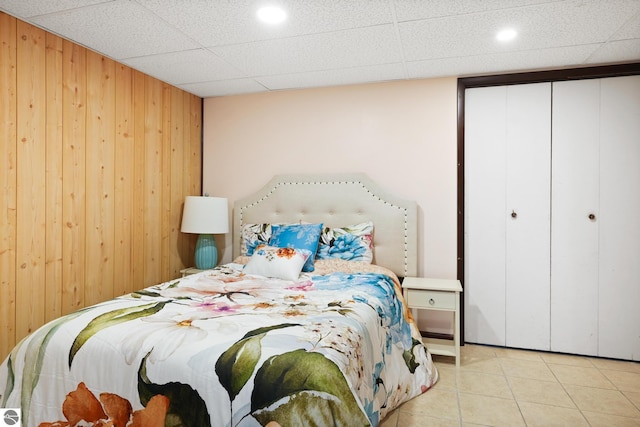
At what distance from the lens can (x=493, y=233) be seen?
3113mm

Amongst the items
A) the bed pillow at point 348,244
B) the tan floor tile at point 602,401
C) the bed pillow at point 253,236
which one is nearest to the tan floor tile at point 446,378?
the tan floor tile at point 602,401

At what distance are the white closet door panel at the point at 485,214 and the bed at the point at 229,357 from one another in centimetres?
84

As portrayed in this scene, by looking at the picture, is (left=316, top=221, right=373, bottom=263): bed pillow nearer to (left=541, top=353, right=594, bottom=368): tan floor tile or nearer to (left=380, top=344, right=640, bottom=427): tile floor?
(left=380, top=344, right=640, bottom=427): tile floor

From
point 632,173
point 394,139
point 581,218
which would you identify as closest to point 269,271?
point 394,139

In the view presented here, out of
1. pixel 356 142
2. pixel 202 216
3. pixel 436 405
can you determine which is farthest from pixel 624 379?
pixel 202 216

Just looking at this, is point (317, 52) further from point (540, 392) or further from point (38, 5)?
point (540, 392)

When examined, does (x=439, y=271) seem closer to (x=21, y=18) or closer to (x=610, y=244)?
(x=610, y=244)

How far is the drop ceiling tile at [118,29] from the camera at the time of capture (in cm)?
209

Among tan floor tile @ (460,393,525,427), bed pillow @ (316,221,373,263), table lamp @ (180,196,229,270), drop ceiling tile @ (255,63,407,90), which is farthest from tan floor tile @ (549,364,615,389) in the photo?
table lamp @ (180,196,229,270)

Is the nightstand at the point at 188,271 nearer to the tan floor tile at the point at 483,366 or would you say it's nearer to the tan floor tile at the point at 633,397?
the tan floor tile at the point at 483,366

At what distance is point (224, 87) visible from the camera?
11.3ft

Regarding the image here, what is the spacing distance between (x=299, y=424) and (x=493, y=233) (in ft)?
8.03

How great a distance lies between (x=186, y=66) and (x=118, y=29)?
2.15 ft

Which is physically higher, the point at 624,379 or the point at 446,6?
the point at 446,6
